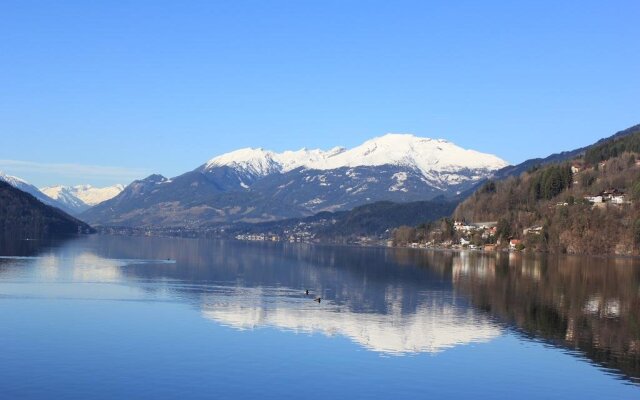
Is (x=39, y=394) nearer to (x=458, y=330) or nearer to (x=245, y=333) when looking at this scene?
(x=245, y=333)

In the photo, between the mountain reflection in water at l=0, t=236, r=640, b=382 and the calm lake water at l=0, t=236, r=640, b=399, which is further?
the mountain reflection in water at l=0, t=236, r=640, b=382

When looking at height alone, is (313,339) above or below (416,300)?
below

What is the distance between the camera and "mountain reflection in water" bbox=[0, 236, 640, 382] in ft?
211

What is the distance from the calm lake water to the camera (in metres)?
45.6

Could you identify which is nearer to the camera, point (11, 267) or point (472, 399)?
point (472, 399)

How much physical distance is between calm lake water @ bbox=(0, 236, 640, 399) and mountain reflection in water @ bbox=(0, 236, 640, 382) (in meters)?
0.26

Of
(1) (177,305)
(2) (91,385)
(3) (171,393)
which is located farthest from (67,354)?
(1) (177,305)

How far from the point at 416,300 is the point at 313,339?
110ft

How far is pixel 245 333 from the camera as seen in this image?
2474 inches

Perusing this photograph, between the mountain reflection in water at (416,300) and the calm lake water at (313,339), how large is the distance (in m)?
0.26

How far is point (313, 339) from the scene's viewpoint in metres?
61.3

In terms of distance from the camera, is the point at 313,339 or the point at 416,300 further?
the point at 416,300

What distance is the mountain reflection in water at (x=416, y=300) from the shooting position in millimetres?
64312

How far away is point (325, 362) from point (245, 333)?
1203 centimetres
